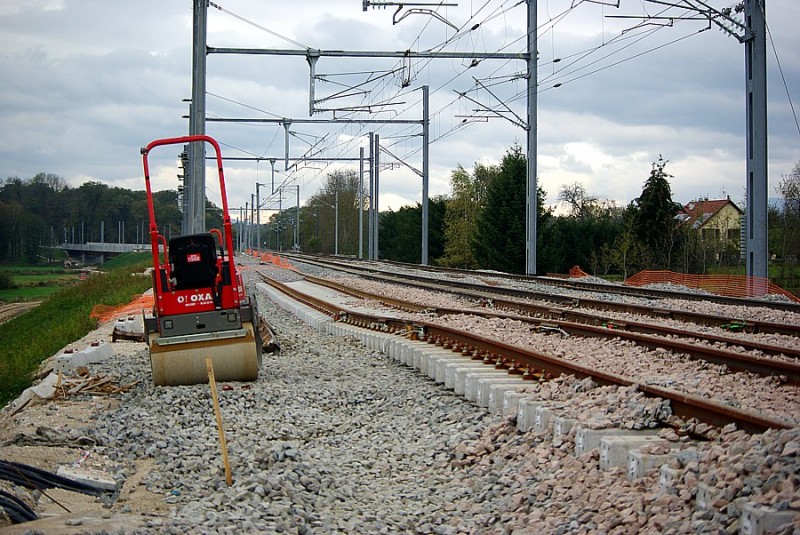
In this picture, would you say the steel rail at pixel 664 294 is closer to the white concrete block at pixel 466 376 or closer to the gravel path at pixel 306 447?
the gravel path at pixel 306 447

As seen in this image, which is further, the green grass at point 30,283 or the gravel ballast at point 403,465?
the green grass at point 30,283

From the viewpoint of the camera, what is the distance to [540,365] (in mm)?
9586

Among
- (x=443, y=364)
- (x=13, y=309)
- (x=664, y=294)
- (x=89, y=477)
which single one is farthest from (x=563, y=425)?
(x=13, y=309)

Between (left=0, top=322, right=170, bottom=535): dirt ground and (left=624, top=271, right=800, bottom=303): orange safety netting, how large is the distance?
17.7 metres

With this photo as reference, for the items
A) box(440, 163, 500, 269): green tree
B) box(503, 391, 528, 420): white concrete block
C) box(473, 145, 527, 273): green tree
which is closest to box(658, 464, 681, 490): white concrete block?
box(503, 391, 528, 420): white concrete block

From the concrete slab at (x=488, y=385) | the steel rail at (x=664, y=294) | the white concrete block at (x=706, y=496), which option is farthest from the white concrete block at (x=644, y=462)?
the steel rail at (x=664, y=294)

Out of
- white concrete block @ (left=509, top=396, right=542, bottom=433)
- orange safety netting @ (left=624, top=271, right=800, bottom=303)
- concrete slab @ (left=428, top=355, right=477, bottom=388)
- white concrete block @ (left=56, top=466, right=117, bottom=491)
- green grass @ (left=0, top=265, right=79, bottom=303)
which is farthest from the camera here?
green grass @ (left=0, top=265, right=79, bottom=303)

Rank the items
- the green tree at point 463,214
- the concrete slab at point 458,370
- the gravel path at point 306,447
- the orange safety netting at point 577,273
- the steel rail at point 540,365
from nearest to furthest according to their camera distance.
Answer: the steel rail at point 540,365 → the gravel path at point 306,447 → the concrete slab at point 458,370 → the orange safety netting at point 577,273 → the green tree at point 463,214

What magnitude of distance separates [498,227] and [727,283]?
89.1ft

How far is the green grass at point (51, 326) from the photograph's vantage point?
57.4ft

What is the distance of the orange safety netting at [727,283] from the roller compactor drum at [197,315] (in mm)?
15844

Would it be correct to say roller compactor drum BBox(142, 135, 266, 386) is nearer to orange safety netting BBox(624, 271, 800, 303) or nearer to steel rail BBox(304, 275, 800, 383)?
steel rail BBox(304, 275, 800, 383)

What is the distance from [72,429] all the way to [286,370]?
13.1 ft

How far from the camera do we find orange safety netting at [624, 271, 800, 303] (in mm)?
22703
